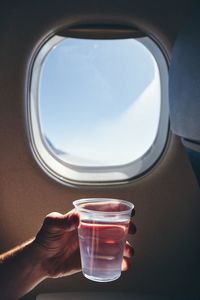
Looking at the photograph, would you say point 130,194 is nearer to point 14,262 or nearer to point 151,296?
point 151,296

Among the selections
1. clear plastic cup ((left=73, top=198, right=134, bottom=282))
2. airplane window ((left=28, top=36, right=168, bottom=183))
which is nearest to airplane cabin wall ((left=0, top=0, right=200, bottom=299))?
airplane window ((left=28, top=36, right=168, bottom=183))

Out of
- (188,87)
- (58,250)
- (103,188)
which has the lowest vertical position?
(58,250)

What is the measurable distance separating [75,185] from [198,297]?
0.67 metres

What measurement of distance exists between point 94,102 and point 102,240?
90 centimetres

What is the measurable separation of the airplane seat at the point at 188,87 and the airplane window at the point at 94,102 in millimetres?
508

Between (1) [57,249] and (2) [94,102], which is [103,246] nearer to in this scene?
(1) [57,249]

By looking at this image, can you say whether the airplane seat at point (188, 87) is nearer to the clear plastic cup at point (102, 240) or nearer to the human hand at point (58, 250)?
the clear plastic cup at point (102, 240)

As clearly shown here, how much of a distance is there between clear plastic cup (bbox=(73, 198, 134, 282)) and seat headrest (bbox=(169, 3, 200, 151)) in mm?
245

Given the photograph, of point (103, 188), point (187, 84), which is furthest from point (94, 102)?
point (187, 84)

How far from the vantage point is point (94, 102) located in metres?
1.83

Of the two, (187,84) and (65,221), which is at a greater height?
(187,84)

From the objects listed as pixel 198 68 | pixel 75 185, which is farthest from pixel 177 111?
pixel 75 185

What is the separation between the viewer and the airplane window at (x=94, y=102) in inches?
64.5

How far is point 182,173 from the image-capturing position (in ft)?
5.38
